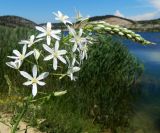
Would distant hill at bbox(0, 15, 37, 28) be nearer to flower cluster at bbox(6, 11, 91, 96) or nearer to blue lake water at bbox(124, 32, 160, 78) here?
blue lake water at bbox(124, 32, 160, 78)

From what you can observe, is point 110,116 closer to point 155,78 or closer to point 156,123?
point 156,123

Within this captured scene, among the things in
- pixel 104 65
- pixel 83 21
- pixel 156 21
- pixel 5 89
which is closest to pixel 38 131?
pixel 5 89

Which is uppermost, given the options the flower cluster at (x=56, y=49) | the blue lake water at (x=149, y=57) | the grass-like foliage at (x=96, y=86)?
the flower cluster at (x=56, y=49)

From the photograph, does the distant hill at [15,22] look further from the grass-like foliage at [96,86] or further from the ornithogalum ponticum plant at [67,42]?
the ornithogalum ponticum plant at [67,42]

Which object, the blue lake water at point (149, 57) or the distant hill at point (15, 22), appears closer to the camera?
the distant hill at point (15, 22)

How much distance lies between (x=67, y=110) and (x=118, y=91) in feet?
7.15

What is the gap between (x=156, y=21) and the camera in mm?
101062

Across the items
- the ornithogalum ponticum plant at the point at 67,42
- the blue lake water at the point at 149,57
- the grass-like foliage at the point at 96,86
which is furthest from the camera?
the blue lake water at the point at 149,57

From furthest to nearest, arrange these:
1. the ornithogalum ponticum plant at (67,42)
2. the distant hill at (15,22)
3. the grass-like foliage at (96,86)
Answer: the distant hill at (15,22)
the grass-like foliage at (96,86)
the ornithogalum ponticum plant at (67,42)

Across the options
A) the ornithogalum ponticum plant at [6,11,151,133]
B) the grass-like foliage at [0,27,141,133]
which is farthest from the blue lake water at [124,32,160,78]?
the ornithogalum ponticum plant at [6,11,151,133]

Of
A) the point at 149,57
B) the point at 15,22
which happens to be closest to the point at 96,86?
the point at 15,22

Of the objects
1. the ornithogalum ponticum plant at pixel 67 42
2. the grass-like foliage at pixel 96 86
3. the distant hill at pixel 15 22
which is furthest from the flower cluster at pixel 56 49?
the distant hill at pixel 15 22

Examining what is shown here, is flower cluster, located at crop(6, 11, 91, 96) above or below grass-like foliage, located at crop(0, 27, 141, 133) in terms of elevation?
above

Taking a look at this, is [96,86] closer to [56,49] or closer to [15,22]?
[56,49]
